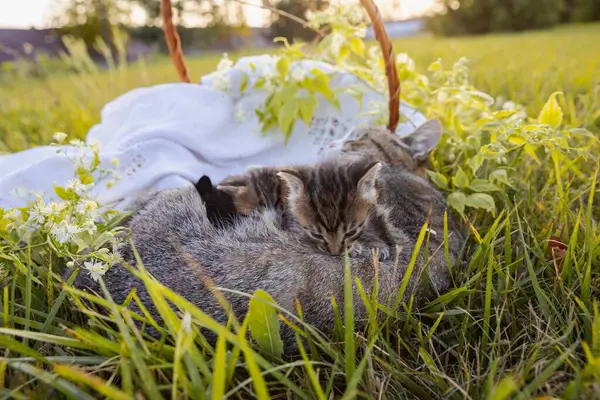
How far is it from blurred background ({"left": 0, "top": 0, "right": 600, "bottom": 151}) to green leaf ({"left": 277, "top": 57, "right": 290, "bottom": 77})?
31 cm

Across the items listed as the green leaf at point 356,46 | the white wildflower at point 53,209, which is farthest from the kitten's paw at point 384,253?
the green leaf at point 356,46

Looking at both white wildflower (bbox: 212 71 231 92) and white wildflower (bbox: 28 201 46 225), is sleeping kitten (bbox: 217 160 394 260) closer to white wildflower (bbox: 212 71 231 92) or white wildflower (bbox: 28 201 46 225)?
white wildflower (bbox: 28 201 46 225)

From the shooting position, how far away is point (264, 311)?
131 centimetres

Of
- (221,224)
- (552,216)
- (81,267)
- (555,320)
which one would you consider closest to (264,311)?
(221,224)

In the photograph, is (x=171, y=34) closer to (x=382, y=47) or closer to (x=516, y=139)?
(x=382, y=47)

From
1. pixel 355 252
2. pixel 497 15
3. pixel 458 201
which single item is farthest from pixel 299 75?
pixel 497 15

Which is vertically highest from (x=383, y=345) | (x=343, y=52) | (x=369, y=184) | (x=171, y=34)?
(x=171, y=34)

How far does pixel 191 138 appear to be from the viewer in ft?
8.57

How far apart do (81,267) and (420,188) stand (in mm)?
1589

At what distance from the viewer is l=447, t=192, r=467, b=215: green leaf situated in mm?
1998

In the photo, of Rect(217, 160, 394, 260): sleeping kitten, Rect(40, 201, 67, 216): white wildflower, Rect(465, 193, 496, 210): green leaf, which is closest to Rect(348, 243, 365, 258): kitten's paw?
Rect(217, 160, 394, 260): sleeping kitten

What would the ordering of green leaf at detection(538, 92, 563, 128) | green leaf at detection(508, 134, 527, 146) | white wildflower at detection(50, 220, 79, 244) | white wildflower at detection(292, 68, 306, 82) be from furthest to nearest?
white wildflower at detection(292, 68, 306, 82), green leaf at detection(538, 92, 563, 128), green leaf at detection(508, 134, 527, 146), white wildflower at detection(50, 220, 79, 244)

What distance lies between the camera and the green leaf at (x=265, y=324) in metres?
1.28

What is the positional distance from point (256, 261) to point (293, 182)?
0.41 meters
